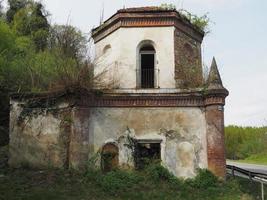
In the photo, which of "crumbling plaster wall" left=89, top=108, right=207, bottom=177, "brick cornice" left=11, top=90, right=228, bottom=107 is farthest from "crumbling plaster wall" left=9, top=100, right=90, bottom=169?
"crumbling plaster wall" left=89, top=108, right=207, bottom=177

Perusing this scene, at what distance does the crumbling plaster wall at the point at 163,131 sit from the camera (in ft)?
52.9

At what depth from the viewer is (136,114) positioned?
16.6 metres

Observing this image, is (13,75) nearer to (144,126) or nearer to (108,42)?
(108,42)

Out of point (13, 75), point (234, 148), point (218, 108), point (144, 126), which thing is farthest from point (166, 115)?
point (234, 148)

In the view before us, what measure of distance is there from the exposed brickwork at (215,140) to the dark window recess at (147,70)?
106 inches

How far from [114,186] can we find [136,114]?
3029 millimetres

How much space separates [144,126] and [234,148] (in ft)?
135

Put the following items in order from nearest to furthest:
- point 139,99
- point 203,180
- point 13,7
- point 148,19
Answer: point 203,180, point 139,99, point 148,19, point 13,7

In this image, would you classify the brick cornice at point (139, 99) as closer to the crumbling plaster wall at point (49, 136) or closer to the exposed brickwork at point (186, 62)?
the crumbling plaster wall at point (49, 136)

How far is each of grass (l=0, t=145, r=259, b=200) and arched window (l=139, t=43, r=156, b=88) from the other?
3.54 metres

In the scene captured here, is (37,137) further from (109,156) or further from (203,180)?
(203,180)

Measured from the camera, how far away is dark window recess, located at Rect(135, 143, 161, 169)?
16316 mm

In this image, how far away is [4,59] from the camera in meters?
25.1

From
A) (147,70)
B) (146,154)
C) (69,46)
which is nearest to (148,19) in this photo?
(147,70)
